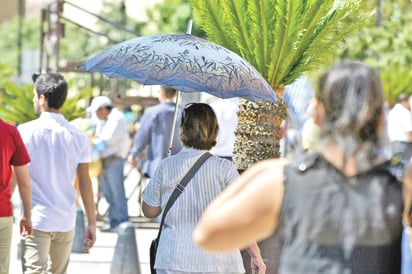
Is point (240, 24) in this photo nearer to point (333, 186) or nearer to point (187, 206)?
point (187, 206)

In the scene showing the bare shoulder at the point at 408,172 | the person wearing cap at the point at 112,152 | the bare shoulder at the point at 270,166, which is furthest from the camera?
the person wearing cap at the point at 112,152

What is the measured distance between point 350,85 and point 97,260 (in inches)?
355

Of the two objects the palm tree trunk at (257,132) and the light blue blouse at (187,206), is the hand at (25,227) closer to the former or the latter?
the light blue blouse at (187,206)

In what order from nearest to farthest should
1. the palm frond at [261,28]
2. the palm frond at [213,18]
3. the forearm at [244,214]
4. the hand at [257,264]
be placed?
the forearm at [244,214]
the hand at [257,264]
the palm frond at [261,28]
the palm frond at [213,18]

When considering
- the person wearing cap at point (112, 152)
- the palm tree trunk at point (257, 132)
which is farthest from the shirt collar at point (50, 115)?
the person wearing cap at point (112, 152)

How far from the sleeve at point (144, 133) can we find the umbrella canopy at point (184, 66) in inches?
199

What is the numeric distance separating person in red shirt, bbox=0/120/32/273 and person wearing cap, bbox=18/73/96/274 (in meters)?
0.37

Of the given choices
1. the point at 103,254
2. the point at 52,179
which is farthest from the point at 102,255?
the point at 52,179

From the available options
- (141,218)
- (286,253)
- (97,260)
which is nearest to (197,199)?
(286,253)

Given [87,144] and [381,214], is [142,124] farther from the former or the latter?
[381,214]

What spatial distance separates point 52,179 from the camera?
24.2 feet

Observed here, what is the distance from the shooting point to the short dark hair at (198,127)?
6270 millimetres

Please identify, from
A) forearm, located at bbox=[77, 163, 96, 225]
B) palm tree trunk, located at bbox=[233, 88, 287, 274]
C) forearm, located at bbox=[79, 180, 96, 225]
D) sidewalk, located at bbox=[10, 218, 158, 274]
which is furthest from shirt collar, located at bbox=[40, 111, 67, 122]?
sidewalk, located at bbox=[10, 218, 158, 274]

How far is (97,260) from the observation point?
485 inches
